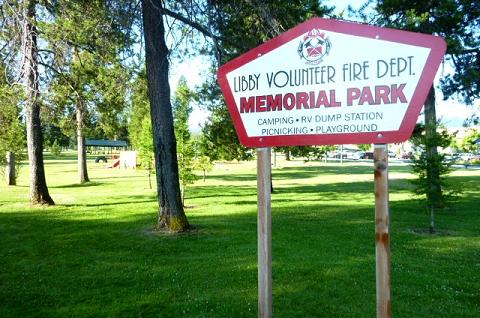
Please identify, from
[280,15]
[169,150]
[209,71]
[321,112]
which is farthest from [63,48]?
[321,112]

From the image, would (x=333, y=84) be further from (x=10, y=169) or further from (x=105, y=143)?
(x=105, y=143)

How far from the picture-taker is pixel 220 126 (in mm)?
23484

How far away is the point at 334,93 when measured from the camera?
3.27 metres

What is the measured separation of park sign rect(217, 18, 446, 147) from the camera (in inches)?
117

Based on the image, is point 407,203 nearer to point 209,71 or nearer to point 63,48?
point 209,71

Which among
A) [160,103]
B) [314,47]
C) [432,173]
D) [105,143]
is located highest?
[105,143]

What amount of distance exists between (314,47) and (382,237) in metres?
1.49

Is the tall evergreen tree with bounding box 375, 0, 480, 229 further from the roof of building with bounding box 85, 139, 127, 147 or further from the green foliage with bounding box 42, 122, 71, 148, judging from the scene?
the roof of building with bounding box 85, 139, 127, 147

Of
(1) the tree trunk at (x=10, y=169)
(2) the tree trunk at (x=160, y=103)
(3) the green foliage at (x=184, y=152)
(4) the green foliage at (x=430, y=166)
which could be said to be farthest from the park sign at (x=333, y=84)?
(1) the tree trunk at (x=10, y=169)

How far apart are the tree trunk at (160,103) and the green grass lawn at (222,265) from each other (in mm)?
1224

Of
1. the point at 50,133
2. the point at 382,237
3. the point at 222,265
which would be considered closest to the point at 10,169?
the point at 50,133

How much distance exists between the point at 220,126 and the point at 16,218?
11.5 metres

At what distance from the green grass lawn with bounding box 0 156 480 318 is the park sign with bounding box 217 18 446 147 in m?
3.14

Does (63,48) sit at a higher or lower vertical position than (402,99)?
higher
